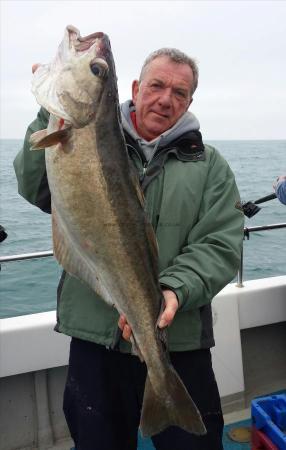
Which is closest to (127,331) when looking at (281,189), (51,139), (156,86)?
(51,139)

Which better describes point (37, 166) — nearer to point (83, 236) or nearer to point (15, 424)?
point (83, 236)

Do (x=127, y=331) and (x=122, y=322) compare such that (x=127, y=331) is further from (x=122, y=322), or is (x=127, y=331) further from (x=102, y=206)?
(x=102, y=206)

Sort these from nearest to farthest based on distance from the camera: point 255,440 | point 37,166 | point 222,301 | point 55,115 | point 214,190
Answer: point 55,115
point 37,166
point 214,190
point 255,440
point 222,301

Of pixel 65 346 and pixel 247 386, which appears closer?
pixel 65 346

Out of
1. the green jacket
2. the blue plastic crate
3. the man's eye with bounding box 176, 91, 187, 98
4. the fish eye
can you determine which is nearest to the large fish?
the fish eye

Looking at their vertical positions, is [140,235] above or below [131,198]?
below

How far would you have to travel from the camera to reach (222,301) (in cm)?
458

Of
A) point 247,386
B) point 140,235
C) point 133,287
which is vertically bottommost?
point 247,386

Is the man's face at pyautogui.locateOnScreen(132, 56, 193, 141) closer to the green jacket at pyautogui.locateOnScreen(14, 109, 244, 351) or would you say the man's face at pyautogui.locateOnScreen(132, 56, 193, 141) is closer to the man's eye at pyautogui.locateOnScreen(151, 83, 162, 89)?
the man's eye at pyautogui.locateOnScreen(151, 83, 162, 89)

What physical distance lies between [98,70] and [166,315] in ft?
4.08

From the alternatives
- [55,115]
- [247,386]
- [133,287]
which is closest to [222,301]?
[247,386]

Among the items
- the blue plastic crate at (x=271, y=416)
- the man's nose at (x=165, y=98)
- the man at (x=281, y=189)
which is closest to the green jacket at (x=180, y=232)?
the man's nose at (x=165, y=98)

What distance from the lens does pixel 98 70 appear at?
230 cm

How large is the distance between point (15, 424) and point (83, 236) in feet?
8.30
